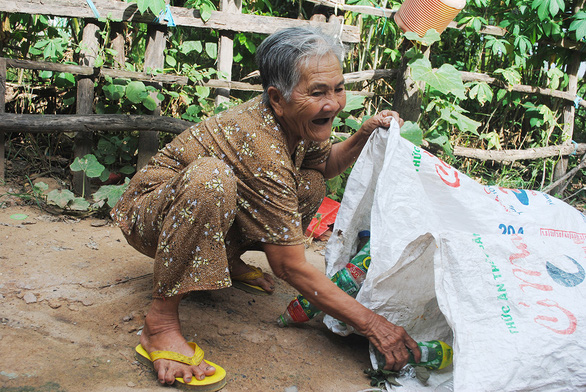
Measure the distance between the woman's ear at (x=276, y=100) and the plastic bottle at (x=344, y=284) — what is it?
67 cm

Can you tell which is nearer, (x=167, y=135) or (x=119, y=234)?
(x=119, y=234)

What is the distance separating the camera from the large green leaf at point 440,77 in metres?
3.48

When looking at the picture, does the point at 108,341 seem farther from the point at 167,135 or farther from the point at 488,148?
the point at 488,148

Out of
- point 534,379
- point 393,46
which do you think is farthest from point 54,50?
point 534,379

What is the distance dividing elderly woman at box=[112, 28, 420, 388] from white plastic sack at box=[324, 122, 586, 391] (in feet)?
0.64

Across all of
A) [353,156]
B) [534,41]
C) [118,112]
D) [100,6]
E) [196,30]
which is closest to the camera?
[353,156]

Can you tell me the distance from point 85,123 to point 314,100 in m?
2.12

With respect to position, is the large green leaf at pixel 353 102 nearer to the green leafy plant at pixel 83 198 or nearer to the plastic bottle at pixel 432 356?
the green leafy plant at pixel 83 198

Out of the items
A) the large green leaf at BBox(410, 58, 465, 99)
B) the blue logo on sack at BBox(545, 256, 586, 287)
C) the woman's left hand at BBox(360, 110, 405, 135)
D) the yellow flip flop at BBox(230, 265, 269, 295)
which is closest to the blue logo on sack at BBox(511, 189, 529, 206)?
the blue logo on sack at BBox(545, 256, 586, 287)

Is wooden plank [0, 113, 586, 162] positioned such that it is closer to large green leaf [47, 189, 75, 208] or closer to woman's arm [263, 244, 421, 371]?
large green leaf [47, 189, 75, 208]

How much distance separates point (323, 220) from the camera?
10.6 ft

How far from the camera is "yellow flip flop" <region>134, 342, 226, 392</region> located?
1536 mm

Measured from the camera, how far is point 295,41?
1618mm

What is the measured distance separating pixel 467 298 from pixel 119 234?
2077mm
